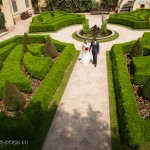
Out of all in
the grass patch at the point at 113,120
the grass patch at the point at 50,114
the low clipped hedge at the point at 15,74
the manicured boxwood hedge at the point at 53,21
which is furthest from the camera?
→ the manicured boxwood hedge at the point at 53,21

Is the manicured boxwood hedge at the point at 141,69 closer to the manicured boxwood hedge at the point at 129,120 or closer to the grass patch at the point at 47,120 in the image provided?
the manicured boxwood hedge at the point at 129,120

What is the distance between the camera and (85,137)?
1066cm

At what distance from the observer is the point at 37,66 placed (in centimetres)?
1595

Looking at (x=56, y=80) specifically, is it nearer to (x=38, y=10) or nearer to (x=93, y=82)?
(x=93, y=82)

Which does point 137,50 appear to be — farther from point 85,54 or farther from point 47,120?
point 47,120

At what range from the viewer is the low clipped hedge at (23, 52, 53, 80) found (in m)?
15.5

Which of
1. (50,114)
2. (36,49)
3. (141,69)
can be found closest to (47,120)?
(50,114)

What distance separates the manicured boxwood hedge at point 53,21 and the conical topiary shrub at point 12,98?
1728 cm

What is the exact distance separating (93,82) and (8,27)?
19.7 meters

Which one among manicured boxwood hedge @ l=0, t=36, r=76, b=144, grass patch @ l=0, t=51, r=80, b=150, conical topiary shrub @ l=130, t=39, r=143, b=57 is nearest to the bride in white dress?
grass patch @ l=0, t=51, r=80, b=150

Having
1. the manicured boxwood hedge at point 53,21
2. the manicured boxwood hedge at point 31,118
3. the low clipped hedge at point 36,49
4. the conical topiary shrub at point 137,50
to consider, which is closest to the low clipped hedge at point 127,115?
the conical topiary shrub at point 137,50

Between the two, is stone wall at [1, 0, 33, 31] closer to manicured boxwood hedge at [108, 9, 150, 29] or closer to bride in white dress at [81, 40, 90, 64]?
manicured boxwood hedge at [108, 9, 150, 29]

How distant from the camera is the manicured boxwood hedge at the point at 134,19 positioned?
2665cm

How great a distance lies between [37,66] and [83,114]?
5690 mm
